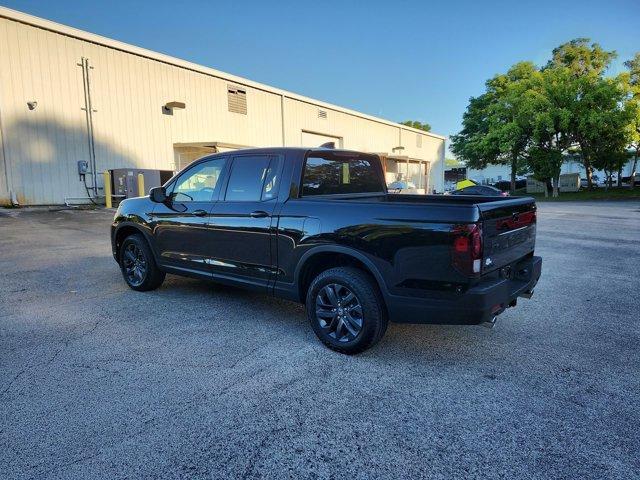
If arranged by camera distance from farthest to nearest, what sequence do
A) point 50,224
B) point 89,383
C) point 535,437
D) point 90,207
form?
1. point 90,207
2. point 50,224
3. point 89,383
4. point 535,437

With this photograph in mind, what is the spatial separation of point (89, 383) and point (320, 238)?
2.03m

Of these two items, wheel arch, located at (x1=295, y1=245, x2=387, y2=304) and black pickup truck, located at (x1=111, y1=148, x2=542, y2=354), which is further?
wheel arch, located at (x1=295, y1=245, x2=387, y2=304)

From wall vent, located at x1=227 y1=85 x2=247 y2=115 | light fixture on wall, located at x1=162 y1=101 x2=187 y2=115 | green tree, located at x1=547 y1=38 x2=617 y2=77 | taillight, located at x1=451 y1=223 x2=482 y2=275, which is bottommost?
taillight, located at x1=451 y1=223 x2=482 y2=275

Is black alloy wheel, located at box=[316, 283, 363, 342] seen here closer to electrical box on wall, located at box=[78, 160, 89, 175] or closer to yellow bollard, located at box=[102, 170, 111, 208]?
yellow bollard, located at box=[102, 170, 111, 208]

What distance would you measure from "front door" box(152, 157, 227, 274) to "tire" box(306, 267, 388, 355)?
153 cm

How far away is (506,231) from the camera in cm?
339

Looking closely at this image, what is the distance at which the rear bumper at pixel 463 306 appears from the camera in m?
3.02

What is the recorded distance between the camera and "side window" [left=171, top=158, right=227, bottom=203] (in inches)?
186

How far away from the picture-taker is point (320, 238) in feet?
12.0

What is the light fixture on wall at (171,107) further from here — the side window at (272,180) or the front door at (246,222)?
the side window at (272,180)

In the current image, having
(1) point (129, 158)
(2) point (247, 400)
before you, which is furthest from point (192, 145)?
(2) point (247, 400)

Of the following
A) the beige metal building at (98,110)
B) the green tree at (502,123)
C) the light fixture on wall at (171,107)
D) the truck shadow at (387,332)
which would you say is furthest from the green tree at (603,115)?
the truck shadow at (387,332)

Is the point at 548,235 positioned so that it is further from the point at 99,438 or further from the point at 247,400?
the point at 99,438

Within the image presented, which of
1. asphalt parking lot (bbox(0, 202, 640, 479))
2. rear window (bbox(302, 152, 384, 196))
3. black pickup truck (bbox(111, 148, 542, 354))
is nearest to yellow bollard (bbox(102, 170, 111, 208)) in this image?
asphalt parking lot (bbox(0, 202, 640, 479))
